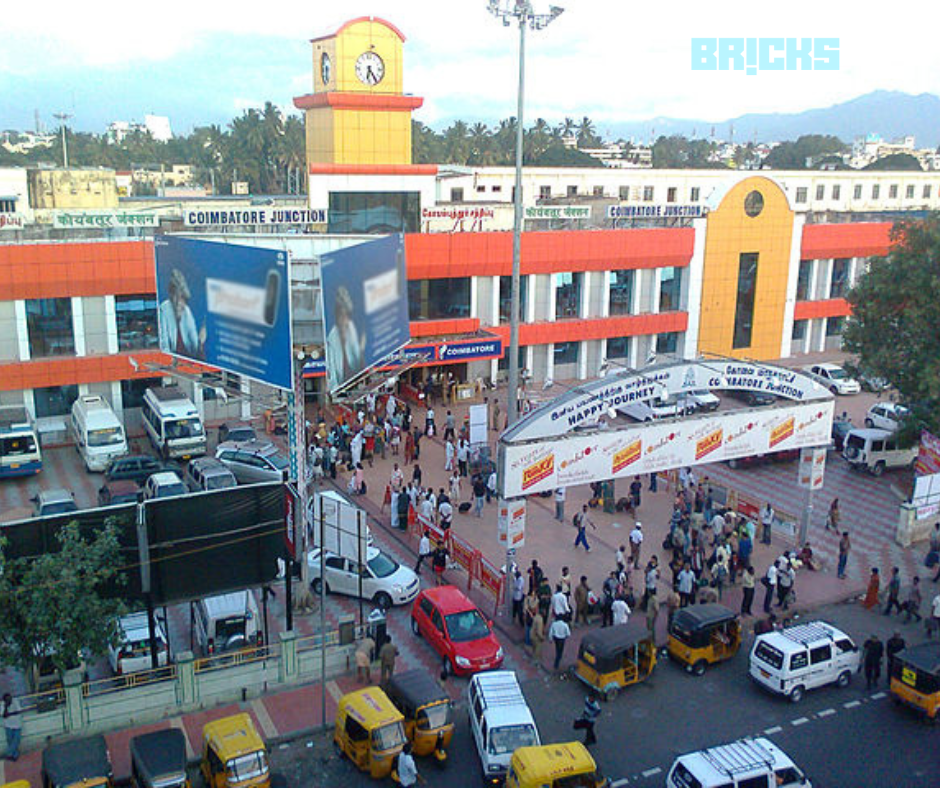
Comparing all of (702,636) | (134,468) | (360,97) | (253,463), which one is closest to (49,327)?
(134,468)

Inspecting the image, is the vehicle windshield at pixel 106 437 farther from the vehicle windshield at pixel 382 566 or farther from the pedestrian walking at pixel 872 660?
the pedestrian walking at pixel 872 660

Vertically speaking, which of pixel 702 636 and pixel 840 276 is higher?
pixel 840 276

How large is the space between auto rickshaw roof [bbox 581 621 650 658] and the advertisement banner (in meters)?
3.41

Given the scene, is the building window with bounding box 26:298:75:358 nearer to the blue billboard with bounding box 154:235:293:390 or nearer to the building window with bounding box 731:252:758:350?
the blue billboard with bounding box 154:235:293:390

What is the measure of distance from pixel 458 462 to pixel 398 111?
65.5 ft

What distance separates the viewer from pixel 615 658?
57.5ft

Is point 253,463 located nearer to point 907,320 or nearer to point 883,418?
point 907,320

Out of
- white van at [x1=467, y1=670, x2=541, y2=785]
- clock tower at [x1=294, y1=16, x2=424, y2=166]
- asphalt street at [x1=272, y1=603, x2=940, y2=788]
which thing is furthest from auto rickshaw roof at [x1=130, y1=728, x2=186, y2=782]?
clock tower at [x1=294, y1=16, x2=424, y2=166]

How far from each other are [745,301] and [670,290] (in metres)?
4.44

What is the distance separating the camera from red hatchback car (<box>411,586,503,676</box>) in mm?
18188

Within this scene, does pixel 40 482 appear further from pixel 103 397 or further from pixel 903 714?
pixel 903 714

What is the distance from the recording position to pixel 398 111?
140 feet

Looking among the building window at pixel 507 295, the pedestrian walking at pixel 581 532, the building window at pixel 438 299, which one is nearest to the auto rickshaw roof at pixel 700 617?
the pedestrian walking at pixel 581 532

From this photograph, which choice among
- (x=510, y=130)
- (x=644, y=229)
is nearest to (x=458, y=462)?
(x=644, y=229)
